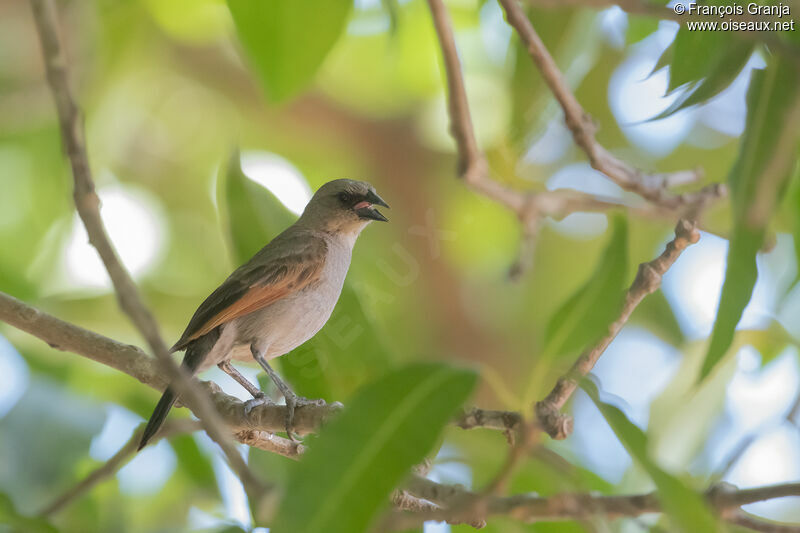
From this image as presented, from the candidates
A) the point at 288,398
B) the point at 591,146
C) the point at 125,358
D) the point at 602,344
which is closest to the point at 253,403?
the point at 288,398

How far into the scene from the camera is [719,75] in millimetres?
3035

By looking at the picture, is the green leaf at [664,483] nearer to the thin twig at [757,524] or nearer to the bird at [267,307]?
the thin twig at [757,524]

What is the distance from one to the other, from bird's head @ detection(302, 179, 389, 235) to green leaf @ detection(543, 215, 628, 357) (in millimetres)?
1863

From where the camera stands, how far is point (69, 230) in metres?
6.97

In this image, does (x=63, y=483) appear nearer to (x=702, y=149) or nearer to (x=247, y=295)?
(x=247, y=295)

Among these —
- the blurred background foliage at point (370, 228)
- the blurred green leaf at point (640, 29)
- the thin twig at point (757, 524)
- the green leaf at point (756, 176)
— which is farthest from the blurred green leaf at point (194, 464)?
the blurred green leaf at point (640, 29)

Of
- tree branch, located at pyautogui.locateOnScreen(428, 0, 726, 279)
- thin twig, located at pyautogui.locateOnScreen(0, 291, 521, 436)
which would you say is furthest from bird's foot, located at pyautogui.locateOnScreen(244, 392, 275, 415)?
tree branch, located at pyautogui.locateOnScreen(428, 0, 726, 279)

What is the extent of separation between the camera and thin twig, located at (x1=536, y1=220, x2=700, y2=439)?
2025 millimetres

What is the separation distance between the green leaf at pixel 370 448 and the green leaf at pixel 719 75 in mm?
1430

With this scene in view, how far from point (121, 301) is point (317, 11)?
81.2 inches

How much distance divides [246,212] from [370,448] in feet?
6.40

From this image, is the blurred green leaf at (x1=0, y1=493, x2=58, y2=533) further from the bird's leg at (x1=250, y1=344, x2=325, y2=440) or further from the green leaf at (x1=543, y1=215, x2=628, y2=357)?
the green leaf at (x1=543, y1=215, x2=628, y2=357)

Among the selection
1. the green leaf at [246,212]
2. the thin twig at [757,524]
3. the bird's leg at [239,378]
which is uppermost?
the green leaf at [246,212]

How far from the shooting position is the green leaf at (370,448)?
6.36ft
